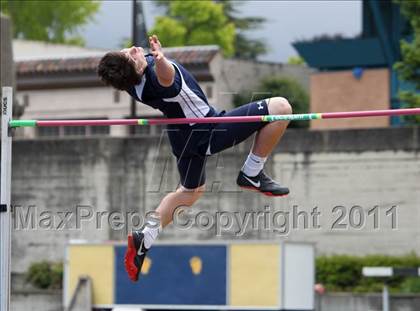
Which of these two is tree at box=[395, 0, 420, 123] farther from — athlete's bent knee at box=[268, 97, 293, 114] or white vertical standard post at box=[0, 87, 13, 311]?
white vertical standard post at box=[0, 87, 13, 311]

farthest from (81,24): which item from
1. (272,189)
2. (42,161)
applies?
(272,189)

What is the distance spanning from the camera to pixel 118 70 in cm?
927

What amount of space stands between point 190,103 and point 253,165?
2.47 ft

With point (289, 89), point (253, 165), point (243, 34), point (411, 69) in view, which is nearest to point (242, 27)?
point (243, 34)

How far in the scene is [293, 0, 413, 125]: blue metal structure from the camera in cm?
3053

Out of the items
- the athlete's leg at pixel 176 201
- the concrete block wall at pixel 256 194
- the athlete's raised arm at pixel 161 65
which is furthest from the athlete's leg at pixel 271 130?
the concrete block wall at pixel 256 194

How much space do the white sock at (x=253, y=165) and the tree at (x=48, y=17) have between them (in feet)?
115

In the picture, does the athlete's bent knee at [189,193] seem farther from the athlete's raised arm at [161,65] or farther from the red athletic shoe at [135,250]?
the athlete's raised arm at [161,65]

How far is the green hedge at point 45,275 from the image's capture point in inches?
979

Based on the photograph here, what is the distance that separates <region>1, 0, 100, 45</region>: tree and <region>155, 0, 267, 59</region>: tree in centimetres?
448

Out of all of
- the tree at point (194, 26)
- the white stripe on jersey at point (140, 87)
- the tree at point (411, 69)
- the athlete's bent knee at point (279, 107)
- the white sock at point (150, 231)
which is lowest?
the white sock at point (150, 231)

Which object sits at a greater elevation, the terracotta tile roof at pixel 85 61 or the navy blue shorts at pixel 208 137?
the terracotta tile roof at pixel 85 61

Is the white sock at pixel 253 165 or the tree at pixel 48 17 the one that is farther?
the tree at pixel 48 17

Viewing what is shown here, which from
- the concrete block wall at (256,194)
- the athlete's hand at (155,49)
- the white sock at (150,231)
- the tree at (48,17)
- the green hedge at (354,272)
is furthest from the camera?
the tree at (48,17)
